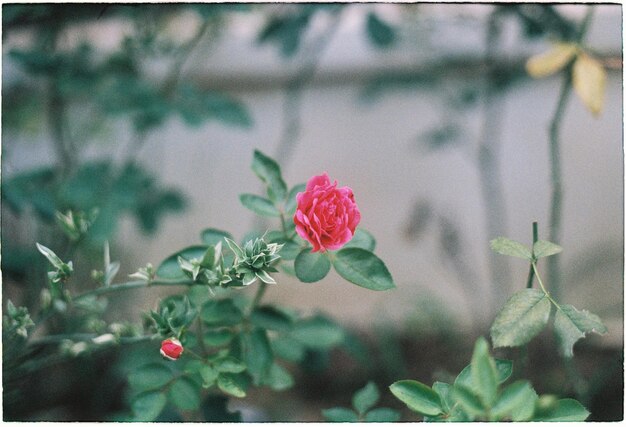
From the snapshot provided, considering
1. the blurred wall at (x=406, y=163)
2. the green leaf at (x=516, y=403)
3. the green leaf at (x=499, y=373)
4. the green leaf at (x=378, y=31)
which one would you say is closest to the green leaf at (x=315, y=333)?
the green leaf at (x=499, y=373)

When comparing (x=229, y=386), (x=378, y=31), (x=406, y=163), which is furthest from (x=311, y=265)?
→ (x=406, y=163)

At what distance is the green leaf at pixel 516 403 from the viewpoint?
1.94ft

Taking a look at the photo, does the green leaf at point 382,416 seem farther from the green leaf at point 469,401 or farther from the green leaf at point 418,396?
the green leaf at point 469,401

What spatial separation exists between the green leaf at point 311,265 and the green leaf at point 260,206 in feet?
0.33

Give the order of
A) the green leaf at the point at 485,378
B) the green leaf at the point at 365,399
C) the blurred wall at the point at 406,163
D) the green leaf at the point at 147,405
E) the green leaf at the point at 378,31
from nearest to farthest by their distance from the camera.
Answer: the green leaf at the point at 485,378
the green leaf at the point at 147,405
the green leaf at the point at 365,399
the green leaf at the point at 378,31
the blurred wall at the point at 406,163

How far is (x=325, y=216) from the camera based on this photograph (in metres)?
0.72

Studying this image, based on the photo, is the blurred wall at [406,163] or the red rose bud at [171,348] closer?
the red rose bud at [171,348]

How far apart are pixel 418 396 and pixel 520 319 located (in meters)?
0.15

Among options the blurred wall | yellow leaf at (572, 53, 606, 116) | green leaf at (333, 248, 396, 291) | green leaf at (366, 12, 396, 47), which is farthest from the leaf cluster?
the blurred wall

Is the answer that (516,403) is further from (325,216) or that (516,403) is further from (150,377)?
(150,377)

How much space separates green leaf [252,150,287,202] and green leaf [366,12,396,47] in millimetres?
802

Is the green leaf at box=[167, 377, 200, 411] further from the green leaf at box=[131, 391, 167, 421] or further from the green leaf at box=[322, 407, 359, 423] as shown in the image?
the green leaf at box=[322, 407, 359, 423]

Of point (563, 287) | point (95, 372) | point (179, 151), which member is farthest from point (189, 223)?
point (563, 287)

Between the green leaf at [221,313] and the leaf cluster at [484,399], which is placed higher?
the leaf cluster at [484,399]
